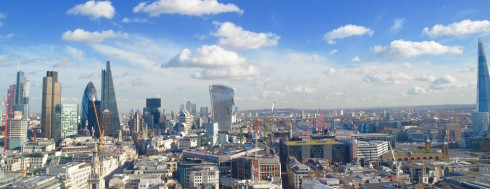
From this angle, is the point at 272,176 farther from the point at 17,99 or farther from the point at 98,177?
the point at 17,99

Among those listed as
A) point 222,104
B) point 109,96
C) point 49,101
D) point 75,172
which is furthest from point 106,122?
point 75,172

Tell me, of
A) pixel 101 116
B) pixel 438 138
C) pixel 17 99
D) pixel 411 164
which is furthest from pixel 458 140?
pixel 17 99

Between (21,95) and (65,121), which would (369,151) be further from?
(21,95)

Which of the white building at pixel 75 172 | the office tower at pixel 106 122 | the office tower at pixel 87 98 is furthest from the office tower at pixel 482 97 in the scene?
the office tower at pixel 87 98

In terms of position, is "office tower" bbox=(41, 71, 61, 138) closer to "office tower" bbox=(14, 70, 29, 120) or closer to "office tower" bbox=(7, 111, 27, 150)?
"office tower" bbox=(7, 111, 27, 150)

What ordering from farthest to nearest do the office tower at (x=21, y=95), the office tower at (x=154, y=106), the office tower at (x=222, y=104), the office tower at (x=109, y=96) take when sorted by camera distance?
the office tower at (x=154, y=106), the office tower at (x=21, y=95), the office tower at (x=109, y=96), the office tower at (x=222, y=104)

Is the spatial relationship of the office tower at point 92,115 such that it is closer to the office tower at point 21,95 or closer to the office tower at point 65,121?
the office tower at point 65,121

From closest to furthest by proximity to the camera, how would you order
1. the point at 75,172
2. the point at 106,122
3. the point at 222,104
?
the point at 75,172 < the point at 222,104 < the point at 106,122
